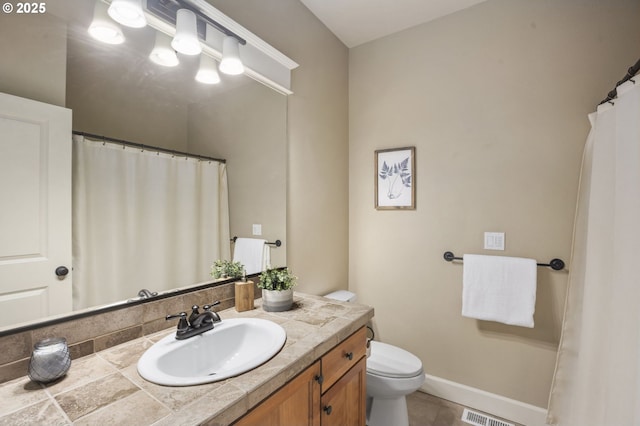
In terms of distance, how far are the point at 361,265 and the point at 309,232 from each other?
2.04ft

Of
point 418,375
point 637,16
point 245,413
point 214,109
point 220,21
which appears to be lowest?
point 418,375

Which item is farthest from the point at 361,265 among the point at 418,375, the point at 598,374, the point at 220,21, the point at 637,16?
the point at 637,16

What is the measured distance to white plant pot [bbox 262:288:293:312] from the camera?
1.38 meters

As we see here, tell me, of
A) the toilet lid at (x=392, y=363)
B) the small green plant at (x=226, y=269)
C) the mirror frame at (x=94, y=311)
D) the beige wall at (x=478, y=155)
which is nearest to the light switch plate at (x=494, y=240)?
the beige wall at (x=478, y=155)

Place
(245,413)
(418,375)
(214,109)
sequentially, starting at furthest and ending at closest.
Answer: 1. (418,375)
2. (214,109)
3. (245,413)

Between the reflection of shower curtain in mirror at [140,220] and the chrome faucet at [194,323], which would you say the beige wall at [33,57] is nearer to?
the reflection of shower curtain in mirror at [140,220]

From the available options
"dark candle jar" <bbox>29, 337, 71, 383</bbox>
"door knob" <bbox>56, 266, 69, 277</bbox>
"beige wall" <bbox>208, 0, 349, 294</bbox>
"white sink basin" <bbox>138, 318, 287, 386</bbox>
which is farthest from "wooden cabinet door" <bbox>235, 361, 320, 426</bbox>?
"beige wall" <bbox>208, 0, 349, 294</bbox>

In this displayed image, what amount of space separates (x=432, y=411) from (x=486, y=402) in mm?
345

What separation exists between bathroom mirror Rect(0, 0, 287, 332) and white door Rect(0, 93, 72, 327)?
7cm

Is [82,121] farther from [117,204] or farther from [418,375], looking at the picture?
[418,375]

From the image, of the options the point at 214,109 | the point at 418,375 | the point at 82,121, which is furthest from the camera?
the point at 418,375

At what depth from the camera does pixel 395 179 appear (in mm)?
2191

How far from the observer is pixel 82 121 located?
1.00m

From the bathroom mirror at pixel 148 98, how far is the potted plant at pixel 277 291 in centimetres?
30
